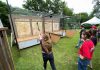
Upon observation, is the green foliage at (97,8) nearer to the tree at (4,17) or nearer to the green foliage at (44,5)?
the green foliage at (44,5)

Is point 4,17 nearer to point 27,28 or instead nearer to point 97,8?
point 27,28

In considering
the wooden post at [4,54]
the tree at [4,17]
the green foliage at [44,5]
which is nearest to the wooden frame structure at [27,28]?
the wooden post at [4,54]

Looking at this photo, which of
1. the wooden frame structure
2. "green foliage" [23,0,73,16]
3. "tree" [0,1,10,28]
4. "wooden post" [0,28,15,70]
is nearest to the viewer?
"wooden post" [0,28,15,70]

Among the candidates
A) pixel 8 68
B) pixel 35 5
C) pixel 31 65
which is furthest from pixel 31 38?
pixel 35 5

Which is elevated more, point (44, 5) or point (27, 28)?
point (44, 5)

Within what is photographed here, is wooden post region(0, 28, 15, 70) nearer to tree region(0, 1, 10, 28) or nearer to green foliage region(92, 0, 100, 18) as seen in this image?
tree region(0, 1, 10, 28)

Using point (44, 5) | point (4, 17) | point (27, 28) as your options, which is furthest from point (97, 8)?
point (27, 28)

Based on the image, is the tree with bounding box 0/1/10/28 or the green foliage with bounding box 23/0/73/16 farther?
the green foliage with bounding box 23/0/73/16

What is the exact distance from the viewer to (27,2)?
4803cm

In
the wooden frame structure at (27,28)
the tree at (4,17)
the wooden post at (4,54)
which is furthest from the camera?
the tree at (4,17)

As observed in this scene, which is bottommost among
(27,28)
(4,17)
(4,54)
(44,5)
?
(27,28)

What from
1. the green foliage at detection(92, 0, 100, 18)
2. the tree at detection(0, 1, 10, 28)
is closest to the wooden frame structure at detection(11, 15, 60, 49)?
the tree at detection(0, 1, 10, 28)

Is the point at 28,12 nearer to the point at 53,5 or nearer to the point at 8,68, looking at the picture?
the point at 8,68

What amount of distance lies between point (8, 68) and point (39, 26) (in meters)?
12.9
